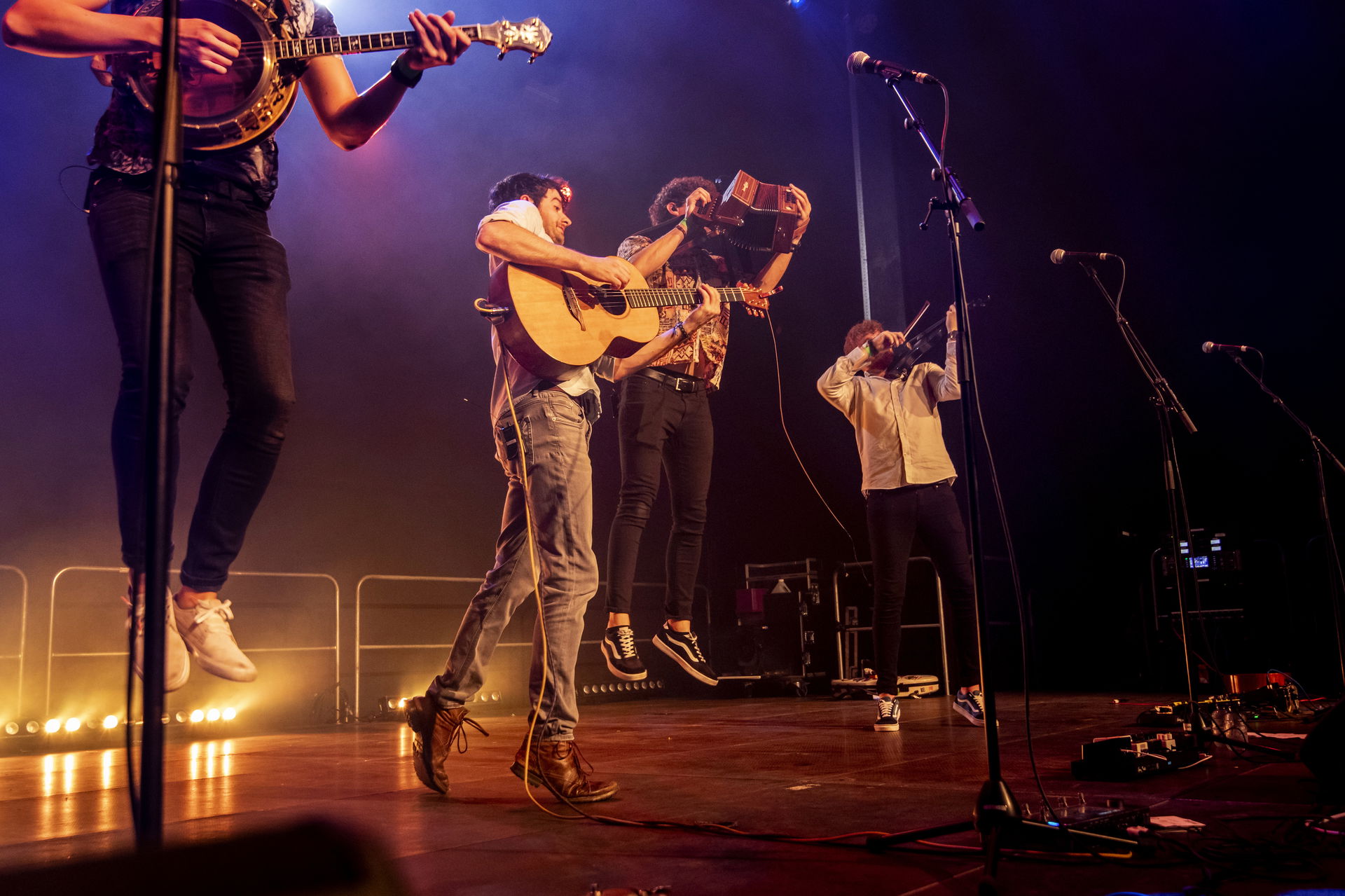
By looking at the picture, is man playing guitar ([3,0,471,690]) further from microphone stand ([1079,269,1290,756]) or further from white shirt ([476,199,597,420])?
microphone stand ([1079,269,1290,756])

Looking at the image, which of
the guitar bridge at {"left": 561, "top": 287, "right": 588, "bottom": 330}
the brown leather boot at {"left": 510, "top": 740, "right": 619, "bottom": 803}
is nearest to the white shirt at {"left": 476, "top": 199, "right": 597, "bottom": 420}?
the guitar bridge at {"left": 561, "top": 287, "right": 588, "bottom": 330}

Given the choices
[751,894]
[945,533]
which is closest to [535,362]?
[751,894]

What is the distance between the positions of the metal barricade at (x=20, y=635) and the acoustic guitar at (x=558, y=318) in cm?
444

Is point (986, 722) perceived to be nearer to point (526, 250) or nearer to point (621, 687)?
point (526, 250)

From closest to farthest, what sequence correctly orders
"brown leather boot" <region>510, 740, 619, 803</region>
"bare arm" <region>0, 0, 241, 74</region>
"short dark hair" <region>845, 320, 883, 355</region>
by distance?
"bare arm" <region>0, 0, 241, 74</region>
"brown leather boot" <region>510, 740, 619, 803</region>
"short dark hair" <region>845, 320, 883, 355</region>

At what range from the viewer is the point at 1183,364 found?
7.84m

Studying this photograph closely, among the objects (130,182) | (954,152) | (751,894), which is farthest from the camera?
(954,152)

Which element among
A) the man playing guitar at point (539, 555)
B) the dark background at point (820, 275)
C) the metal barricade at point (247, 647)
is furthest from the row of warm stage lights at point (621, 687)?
the man playing guitar at point (539, 555)

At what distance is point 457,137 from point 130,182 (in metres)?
6.02

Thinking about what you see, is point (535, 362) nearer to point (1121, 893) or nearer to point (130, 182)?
point (130, 182)

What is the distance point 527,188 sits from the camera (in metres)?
3.25

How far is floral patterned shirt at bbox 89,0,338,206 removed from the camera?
1993mm

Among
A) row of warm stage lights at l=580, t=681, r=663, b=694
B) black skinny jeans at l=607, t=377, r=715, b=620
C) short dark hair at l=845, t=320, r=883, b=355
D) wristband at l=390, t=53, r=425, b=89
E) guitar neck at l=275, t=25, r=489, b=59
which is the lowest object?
row of warm stage lights at l=580, t=681, r=663, b=694

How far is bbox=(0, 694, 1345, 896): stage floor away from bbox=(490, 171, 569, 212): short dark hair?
1.90 m
